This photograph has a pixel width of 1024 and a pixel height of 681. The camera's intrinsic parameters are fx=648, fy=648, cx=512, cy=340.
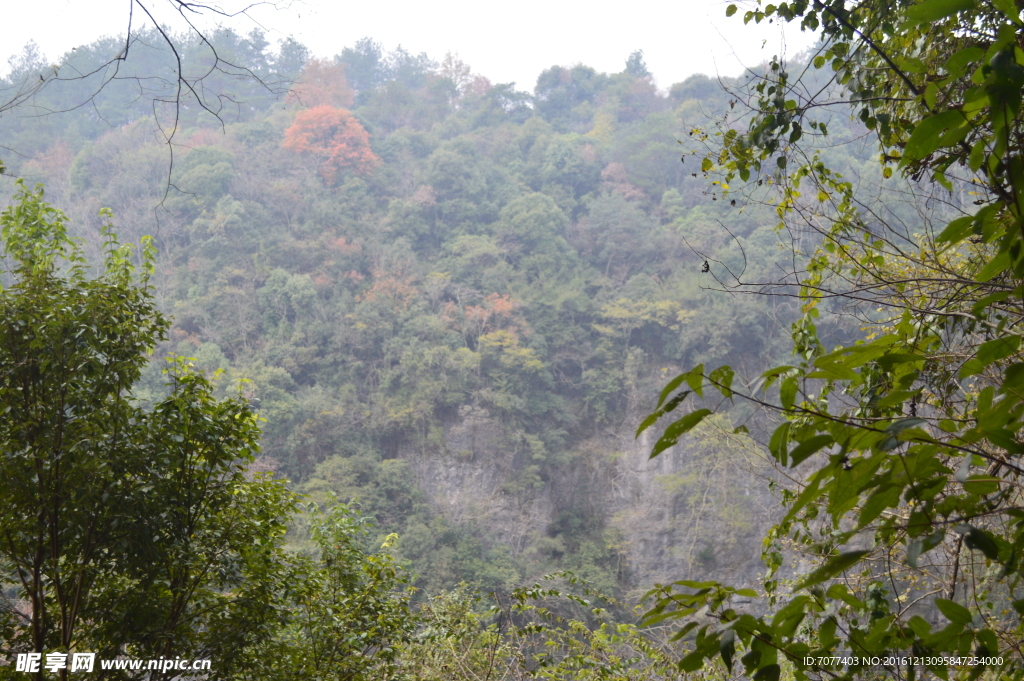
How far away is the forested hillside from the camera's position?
1003cm

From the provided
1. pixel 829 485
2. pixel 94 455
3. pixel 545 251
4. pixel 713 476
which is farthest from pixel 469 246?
pixel 829 485

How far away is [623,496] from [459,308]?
439cm

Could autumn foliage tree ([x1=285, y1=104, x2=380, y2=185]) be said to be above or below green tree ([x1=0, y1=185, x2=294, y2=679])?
above

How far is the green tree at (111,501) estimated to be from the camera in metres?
2.17

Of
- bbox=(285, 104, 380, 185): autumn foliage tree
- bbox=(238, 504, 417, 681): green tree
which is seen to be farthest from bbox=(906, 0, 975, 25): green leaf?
bbox=(285, 104, 380, 185): autumn foliage tree

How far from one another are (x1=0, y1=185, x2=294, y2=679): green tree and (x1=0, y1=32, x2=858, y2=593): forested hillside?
635 centimetres

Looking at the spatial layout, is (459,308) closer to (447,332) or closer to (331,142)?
(447,332)

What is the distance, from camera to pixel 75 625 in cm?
224

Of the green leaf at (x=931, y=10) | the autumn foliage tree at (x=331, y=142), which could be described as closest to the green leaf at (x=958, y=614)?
the green leaf at (x=931, y=10)

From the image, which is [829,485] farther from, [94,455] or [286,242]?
[286,242]

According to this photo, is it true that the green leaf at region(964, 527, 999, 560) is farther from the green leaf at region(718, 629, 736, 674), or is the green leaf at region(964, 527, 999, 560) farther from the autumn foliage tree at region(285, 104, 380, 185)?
the autumn foliage tree at region(285, 104, 380, 185)

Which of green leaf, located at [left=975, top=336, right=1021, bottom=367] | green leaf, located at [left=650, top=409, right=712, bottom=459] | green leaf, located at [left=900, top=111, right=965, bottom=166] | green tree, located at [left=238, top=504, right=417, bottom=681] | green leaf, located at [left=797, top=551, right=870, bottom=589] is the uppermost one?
green leaf, located at [left=900, top=111, right=965, bottom=166]

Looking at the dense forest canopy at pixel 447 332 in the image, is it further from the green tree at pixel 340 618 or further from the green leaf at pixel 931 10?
the green leaf at pixel 931 10

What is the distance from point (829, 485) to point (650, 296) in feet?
39.8
